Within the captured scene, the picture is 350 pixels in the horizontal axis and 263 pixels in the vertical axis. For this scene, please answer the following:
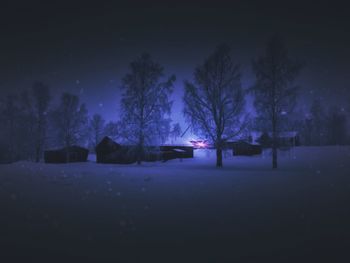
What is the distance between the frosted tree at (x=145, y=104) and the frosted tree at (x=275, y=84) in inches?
395

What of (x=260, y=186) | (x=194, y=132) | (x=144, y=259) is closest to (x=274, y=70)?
(x=194, y=132)

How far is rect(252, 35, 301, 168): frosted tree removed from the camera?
22562 mm

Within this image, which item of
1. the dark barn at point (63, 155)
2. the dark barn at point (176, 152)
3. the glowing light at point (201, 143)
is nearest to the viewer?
the glowing light at point (201, 143)

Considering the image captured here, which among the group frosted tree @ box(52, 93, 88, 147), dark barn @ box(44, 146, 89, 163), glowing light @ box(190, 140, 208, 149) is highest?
frosted tree @ box(52, 93, 88, 147)

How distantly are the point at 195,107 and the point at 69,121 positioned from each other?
2217 cm

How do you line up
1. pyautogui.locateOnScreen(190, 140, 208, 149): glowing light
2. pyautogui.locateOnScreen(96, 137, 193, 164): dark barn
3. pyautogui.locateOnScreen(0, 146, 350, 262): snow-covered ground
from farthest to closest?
pyautogui.locateOnScreen(96, 137, 193, 164): dark barn
pyautogui.locateOnScreen(190, 140, 208, 149): glowing light
pyautogui.locateOnScreen(0, 146, 350, 262): snow-covered ground

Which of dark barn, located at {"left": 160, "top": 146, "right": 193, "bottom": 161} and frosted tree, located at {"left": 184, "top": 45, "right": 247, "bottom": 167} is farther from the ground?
frosted tree, located at {"left": 184, "top": 45, "right": 247, "bottom": 167}

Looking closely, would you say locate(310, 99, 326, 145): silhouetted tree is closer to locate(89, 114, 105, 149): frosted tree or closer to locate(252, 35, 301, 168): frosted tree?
locate(89, 114, 105, 149): frosted tree

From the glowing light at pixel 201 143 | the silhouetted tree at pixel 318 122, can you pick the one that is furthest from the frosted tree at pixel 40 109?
the silhouetted tree at pixel 318 122

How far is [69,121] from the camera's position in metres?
37.6

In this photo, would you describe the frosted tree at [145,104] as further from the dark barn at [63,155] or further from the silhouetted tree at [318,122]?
the silhouetted tree at [318,122]

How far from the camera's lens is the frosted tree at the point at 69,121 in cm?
3706

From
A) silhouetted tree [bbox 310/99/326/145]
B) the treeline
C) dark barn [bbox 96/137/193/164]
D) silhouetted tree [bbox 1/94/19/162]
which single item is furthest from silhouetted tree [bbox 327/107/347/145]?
silhouetted tree [bbox 1/94/19/162]

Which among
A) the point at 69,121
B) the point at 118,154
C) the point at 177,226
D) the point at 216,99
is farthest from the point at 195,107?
the point at 69,121
